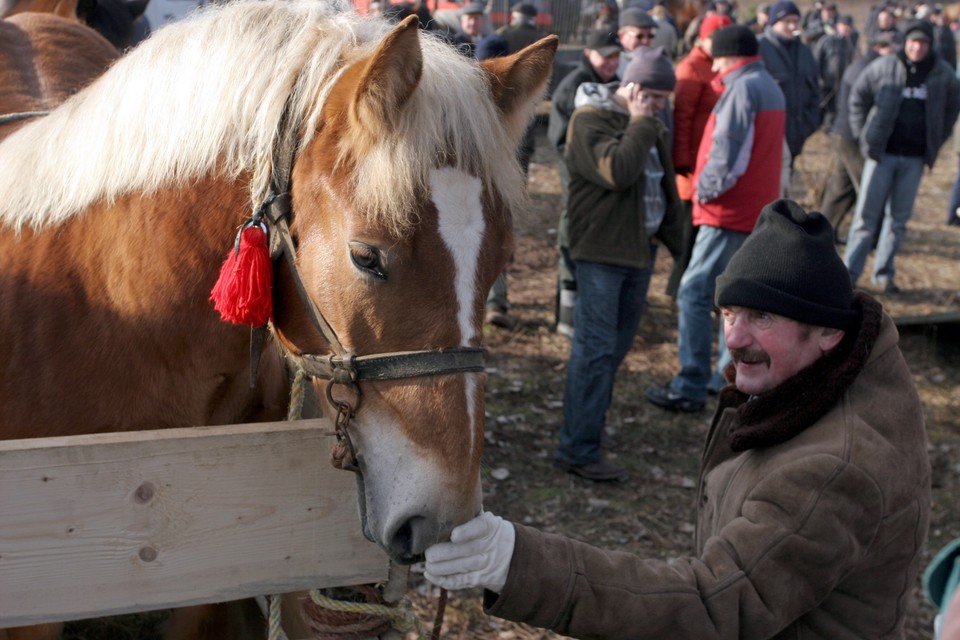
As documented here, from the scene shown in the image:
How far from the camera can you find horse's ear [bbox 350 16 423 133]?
6.14 feet

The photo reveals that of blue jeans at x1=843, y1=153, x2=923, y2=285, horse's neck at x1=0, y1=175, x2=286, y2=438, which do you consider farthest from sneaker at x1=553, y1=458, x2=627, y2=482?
blue jeans at x1=843, y1=153, x2=923, y2=285

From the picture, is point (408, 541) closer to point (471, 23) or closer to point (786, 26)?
point (471, 23)

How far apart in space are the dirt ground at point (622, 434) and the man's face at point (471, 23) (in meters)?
1.98

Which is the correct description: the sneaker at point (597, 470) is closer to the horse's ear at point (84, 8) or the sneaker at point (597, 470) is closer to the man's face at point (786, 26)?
the horse's ear at point (84, 8)

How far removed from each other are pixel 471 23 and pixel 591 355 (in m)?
4.25

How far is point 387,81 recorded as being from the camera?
1.91 meters

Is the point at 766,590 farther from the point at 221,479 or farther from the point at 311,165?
the point at 311,165

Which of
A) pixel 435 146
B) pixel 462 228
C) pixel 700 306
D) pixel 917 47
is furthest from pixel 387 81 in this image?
pixel 917 47

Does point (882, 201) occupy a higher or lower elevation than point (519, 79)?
lower

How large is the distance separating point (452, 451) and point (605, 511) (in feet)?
10.6

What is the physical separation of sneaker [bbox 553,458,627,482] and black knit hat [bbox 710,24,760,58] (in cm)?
276

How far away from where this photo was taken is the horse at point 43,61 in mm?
3309

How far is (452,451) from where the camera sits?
1835 millimetres

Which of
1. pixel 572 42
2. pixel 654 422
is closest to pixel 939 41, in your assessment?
pixel 572 42
